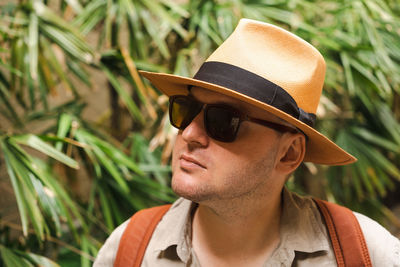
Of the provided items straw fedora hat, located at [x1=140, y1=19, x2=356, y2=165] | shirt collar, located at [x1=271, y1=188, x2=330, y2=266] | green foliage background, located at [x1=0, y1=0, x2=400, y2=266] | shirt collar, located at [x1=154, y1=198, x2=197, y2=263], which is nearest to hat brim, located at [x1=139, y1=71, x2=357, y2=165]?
straw fedora hat, located at [x1=140, y1=19, x2=356, y2=165]

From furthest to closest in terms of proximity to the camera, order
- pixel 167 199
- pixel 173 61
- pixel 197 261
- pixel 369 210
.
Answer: pixel 369 210, pixel 173 61, pixel 167 199, pixel 197 261

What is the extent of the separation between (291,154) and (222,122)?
203mm

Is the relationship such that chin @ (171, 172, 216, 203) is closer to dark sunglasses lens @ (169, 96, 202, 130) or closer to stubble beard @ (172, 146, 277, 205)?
stubble beard @ (172, 146, 277, 205)

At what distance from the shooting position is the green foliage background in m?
1.28

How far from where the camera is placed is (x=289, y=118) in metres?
0.75

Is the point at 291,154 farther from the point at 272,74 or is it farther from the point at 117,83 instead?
the point at 117,83

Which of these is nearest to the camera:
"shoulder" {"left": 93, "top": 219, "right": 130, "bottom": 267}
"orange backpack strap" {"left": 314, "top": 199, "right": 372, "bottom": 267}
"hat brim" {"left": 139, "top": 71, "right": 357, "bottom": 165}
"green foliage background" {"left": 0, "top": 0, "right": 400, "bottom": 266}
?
"hat brim" {"left": 139, "top": 71, "right": 357, "bottom": 165}

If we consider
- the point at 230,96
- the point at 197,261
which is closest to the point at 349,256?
the point at 197,261

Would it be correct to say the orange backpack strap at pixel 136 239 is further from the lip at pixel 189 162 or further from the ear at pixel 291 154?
the ear at pixel 291 154

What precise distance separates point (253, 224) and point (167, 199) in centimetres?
64

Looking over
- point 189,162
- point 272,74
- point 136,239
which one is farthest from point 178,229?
point 272,74

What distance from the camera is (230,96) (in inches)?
30.9

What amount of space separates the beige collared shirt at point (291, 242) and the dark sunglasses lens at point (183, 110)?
248mm

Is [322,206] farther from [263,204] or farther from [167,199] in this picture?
[167,199]
